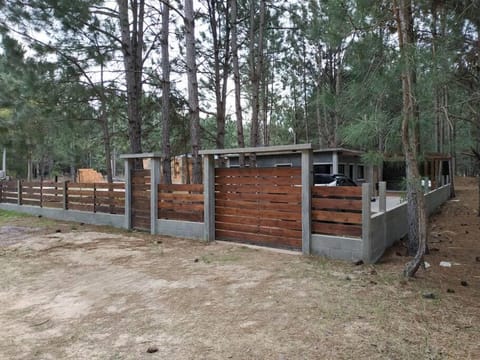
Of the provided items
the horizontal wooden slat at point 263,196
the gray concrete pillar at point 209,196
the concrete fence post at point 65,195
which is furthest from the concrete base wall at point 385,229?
the concrete fence post at point 65,195

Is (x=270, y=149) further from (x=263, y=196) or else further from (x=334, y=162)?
(x=334, y=162)

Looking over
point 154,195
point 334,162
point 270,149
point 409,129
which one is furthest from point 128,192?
point 334,162

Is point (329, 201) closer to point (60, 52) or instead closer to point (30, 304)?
point (30, 304)

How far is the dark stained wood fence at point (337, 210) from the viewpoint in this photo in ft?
15.5

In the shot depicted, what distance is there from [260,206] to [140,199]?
9.83 ft

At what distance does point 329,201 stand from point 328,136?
45.2 ft

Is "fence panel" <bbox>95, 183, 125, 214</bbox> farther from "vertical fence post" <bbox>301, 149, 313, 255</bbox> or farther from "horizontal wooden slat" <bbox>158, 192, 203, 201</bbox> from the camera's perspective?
"vertical fence post" <bbox>301, 149, 313, 255</bbox>

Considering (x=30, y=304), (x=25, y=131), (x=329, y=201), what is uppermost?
(x=25, y=131)

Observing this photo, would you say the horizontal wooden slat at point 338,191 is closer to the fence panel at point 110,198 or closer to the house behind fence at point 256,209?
the house behind fence at point 256,209

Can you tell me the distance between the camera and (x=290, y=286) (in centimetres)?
374

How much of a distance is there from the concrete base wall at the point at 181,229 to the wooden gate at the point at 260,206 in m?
0.38

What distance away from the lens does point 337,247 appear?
4855mm

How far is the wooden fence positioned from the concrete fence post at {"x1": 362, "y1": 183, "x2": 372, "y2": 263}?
5326 mm

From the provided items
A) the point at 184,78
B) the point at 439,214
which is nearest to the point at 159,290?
the point at 184,78
